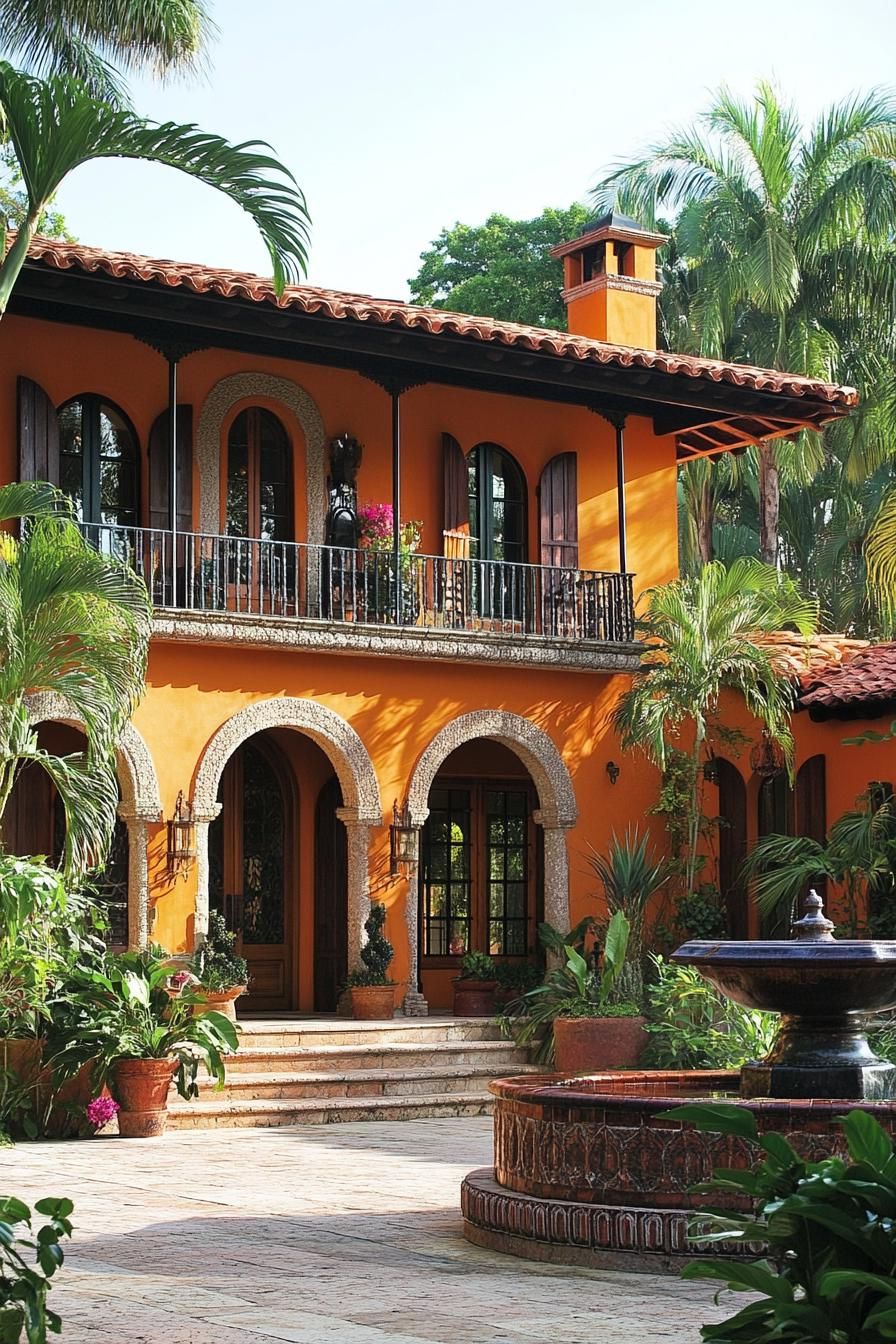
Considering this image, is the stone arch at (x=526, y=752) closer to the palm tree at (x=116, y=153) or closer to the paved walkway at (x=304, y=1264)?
the paved walkway at (x=304, y=1264)

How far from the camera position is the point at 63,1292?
721 cm

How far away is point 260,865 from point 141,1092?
543 centimetres

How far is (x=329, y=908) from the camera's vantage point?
18281 millimetres

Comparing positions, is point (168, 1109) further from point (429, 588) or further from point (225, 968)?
point (429, 588)

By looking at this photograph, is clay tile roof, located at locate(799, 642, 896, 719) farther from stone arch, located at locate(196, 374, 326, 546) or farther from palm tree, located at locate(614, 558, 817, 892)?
stone arch, located at locate(196, 374, 326, 546)

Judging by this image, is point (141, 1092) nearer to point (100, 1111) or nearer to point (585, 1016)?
point (100, 1111)

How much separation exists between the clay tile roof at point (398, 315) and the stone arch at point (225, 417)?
93cm

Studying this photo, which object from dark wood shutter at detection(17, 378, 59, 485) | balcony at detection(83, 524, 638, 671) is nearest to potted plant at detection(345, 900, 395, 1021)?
balcony at detection(83, 524, 638, 671)

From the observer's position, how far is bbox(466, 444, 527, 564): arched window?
1862 centimetres

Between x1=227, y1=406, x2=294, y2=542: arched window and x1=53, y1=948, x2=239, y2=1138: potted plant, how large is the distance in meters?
5.29

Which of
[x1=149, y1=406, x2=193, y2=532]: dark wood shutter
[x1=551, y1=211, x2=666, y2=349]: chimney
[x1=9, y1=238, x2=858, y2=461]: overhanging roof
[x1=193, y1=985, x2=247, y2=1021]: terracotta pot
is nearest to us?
[x1=193, y1=985, x2=247, y2=1021]: terracotta pot

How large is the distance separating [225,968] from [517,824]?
17.8 feet

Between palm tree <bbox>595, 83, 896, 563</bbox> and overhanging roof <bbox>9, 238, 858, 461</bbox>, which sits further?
palm tree <bbox>595, 83, 896, 563</bbox>

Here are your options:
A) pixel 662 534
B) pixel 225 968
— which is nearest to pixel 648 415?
pixel 662 534
